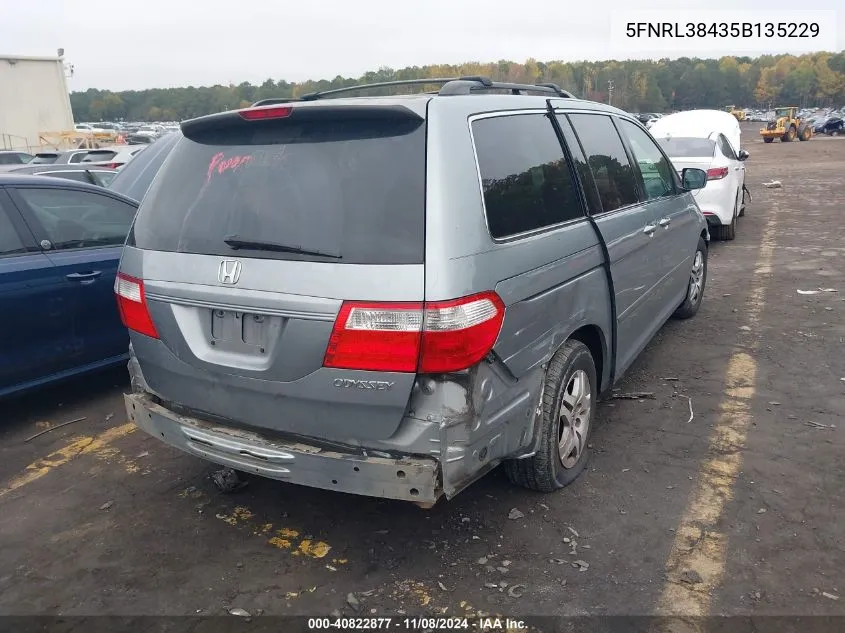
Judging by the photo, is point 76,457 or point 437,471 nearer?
point 437,471

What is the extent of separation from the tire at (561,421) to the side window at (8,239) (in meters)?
3.29

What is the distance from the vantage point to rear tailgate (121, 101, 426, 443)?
2.52 m

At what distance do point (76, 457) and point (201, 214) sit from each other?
1949mm

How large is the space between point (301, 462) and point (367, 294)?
0.73 m

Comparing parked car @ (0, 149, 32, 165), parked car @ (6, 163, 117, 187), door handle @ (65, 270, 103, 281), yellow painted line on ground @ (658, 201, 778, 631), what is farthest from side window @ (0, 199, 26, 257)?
parked car @ (0, 149, 32, 165)

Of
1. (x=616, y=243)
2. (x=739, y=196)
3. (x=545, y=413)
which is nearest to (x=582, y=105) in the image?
(x=616, y=243)

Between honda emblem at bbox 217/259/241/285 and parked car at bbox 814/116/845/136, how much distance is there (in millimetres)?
59179

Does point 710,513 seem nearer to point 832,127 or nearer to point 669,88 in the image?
point 832,127

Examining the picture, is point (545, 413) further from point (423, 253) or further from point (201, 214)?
point (201, 214)

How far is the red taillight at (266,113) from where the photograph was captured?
2805mm

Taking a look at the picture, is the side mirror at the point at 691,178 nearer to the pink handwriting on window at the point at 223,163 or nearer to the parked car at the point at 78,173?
the pink handwriting on window at the point at 223,163

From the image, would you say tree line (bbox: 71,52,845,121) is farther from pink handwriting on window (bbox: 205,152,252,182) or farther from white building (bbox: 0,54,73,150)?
pink handwriting on window (bbox: 205,152,252,182)

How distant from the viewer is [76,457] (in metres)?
4.02

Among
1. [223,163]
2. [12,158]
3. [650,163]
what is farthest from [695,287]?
[12,158]
